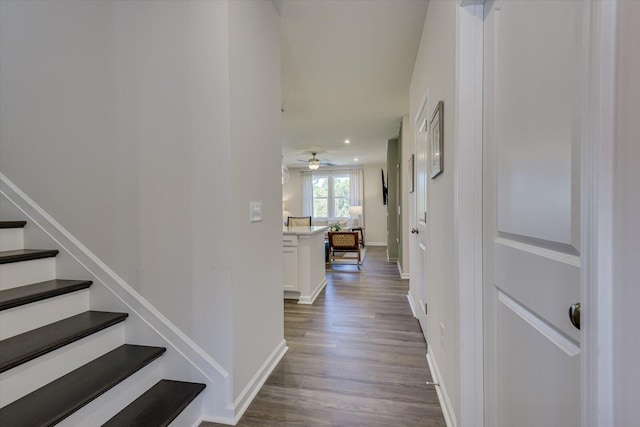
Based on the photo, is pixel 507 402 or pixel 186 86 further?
pixel 186 86

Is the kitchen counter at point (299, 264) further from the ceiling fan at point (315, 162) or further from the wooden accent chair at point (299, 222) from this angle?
the ceiling fan at point (315, 162)

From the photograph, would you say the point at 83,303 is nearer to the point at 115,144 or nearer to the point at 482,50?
the point at 115,144

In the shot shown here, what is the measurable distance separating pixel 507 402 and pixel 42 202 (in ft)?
8.31

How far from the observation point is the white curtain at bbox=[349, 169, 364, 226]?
9227 mm

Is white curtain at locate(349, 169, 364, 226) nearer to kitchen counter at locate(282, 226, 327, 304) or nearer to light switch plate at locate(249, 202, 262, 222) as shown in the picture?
kitchen counter at locate(282, 226, 327, 304)

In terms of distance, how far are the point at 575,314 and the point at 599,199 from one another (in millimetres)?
291

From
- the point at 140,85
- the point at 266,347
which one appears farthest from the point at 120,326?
the point at 140,85

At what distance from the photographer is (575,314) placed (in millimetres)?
614

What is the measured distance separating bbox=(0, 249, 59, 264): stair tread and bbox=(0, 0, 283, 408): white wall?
17cm

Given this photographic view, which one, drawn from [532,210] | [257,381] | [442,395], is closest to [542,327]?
[532,210]

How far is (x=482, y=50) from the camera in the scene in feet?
3.73

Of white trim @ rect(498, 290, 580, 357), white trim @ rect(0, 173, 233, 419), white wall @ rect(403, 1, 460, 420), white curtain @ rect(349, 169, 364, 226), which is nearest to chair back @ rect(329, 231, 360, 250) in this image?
white wall @ rect(403, 1, 460, 420)

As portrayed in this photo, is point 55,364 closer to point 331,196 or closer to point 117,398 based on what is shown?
point 117,398

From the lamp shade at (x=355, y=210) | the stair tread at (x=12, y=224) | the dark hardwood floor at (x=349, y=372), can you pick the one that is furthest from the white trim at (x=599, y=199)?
the lamp shade at (x=355, y=210)
